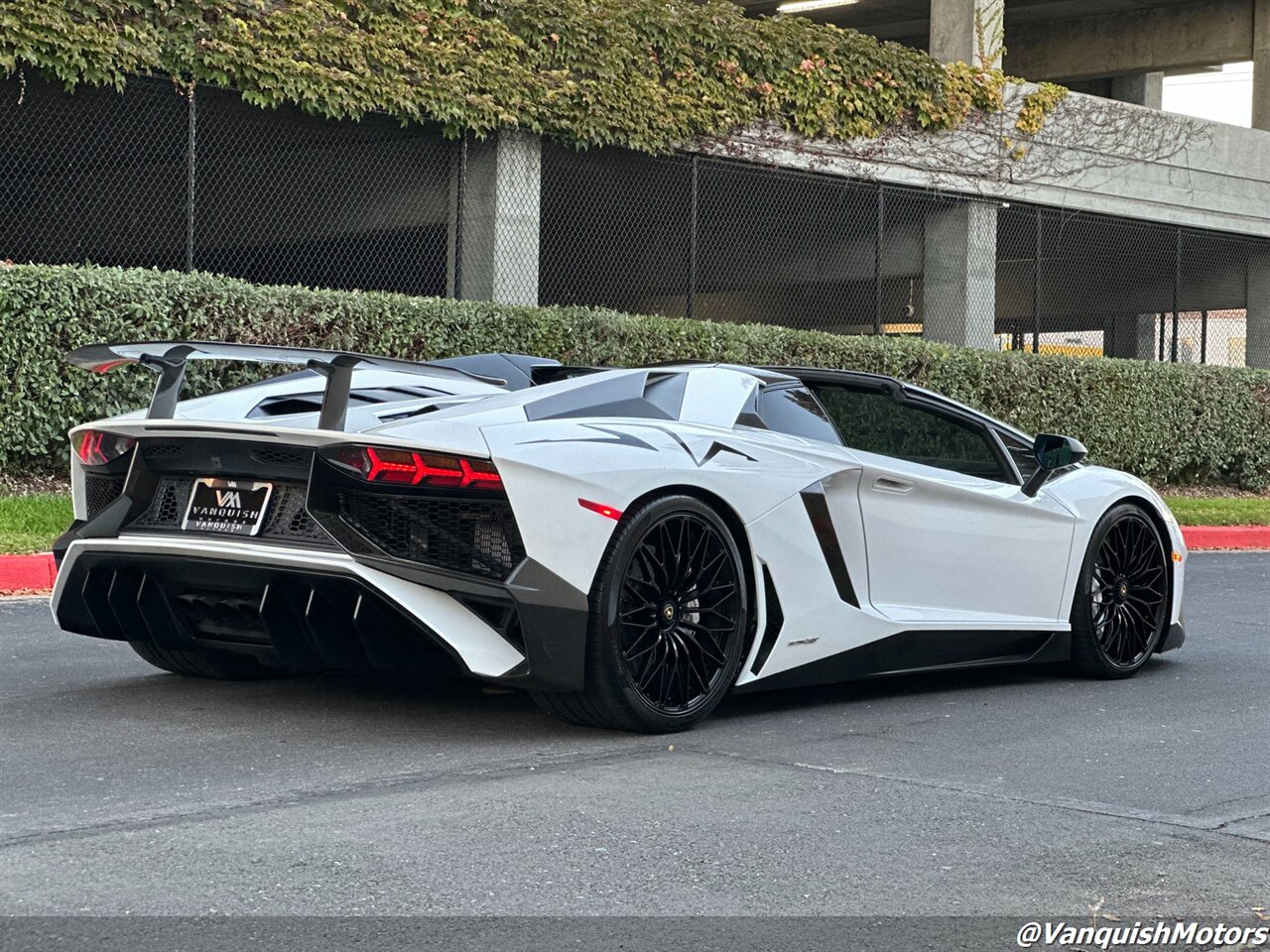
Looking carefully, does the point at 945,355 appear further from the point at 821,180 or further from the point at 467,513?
the point at 467,513

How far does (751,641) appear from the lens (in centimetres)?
562

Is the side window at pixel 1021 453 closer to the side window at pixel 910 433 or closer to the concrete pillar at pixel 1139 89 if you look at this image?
the side window at pixel 910 433

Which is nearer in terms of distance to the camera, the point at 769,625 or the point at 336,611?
the point at 336,611

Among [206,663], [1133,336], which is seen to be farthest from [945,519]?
[1133,336]

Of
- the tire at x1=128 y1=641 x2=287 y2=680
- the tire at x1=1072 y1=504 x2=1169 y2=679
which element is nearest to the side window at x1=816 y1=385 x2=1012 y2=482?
the tire at x1=1072 y1=504 x2=1169 y2=679

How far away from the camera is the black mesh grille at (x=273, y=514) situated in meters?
5.09

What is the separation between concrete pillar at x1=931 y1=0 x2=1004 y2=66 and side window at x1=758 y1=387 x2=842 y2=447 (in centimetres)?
1624

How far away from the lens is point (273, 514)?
16.9ft

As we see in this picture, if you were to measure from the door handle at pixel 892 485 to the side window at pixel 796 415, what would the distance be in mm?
204

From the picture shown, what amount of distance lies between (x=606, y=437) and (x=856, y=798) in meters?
1.42

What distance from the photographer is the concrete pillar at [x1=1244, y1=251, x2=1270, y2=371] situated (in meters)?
26.9

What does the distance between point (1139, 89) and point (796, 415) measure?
94.9ft

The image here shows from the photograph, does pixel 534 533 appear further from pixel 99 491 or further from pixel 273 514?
pixel 99 491

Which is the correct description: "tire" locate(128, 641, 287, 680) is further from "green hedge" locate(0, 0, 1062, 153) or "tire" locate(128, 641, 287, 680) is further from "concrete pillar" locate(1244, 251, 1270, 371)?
"concrete pillar" locate(1244, 251, 1270, 371)
